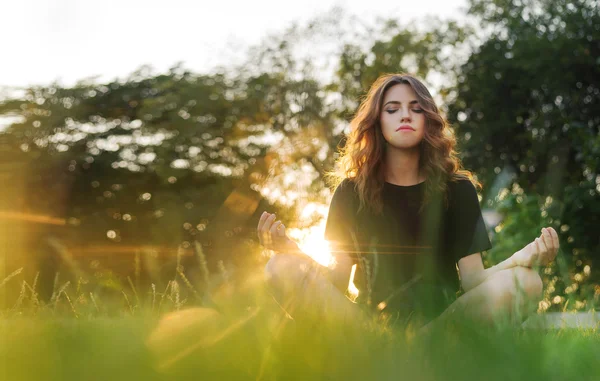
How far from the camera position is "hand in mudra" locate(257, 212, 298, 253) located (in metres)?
2.78

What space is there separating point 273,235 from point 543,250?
3.42ft

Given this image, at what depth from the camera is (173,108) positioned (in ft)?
41.2

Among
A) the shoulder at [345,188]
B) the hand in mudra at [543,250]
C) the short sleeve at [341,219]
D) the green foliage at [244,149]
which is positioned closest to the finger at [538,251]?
the hand in mudra at [543,250]

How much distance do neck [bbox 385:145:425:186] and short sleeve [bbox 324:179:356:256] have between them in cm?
22

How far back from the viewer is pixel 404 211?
3.45 m

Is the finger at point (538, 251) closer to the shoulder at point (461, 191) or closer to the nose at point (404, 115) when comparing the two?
the shoulder at point (461, 191)

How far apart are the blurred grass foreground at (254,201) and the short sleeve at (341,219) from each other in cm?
11

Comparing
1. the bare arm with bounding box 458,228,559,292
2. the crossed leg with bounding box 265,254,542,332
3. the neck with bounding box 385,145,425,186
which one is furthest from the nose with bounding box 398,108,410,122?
the crossed leg with bounding box 265,254,542,332

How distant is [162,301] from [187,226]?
9074mm

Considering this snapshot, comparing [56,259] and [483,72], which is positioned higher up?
[483,72]

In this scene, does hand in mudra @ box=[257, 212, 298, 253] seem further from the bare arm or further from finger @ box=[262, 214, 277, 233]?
the bare arm

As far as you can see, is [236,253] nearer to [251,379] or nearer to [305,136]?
[305,136]

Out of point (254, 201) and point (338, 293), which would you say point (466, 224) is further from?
point (254, 201)

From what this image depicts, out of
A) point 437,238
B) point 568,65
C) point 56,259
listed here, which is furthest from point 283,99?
point 437,238
